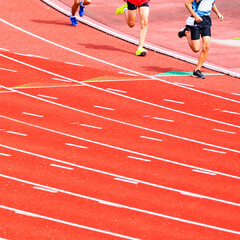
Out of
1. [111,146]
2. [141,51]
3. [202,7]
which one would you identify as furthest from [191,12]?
[111,146]

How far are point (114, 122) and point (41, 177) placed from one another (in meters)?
2.66

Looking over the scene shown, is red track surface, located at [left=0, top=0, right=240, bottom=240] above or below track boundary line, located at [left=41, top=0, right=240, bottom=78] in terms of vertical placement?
above

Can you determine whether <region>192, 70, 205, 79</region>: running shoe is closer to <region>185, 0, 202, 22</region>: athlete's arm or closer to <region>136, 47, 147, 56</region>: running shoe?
<region>185, 0, 202, 22</region>: athlete's arm

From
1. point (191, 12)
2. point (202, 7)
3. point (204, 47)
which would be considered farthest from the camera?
point (204, 47)

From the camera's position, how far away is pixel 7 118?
11.4 metres

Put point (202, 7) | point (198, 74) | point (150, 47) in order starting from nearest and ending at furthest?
point (202, 7) → point (198, 74) → point (150, 47)

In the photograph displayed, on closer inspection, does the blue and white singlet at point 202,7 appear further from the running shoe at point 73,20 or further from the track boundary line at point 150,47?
the running shoe at point 73,20

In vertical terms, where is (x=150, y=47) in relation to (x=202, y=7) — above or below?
below

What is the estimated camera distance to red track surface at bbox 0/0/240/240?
7.80m

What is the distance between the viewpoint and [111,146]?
33.9ft

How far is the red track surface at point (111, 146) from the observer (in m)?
7.80

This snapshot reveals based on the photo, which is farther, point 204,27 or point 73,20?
point 73,20

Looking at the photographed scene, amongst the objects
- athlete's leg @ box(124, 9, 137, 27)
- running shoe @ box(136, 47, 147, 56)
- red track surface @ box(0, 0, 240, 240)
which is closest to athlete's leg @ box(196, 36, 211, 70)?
red track surface @ box(0, 0, 240, 240)

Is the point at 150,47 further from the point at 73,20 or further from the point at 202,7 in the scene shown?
the point at 202,7
